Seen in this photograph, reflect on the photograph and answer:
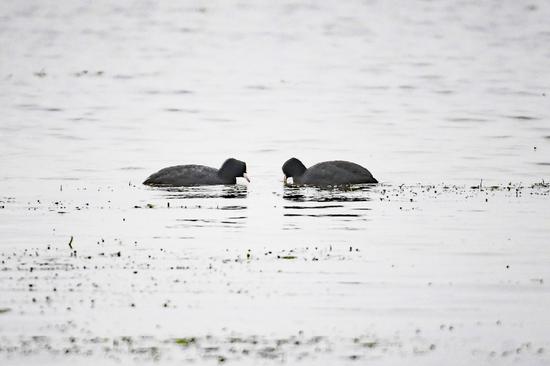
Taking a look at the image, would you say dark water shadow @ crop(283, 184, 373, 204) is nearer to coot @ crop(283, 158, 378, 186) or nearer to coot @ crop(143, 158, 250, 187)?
coot @ crop(283, 158, 378, 186)

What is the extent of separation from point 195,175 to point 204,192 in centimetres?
131

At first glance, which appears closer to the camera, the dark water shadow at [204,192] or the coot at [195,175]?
the dark water shadow at [204,192]

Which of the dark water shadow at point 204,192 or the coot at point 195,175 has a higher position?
the coot at point 195,175

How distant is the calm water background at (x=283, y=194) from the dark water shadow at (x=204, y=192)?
0.16 metres

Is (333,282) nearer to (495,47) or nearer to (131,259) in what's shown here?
(131,259)

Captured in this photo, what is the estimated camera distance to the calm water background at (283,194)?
41.6 ft

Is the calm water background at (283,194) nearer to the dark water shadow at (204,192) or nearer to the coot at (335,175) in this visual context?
the dark water shadow at (204,192)

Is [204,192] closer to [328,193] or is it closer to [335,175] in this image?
[328,193]

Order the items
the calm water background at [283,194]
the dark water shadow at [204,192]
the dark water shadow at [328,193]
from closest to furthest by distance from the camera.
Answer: the calm water background at [283,194] → the dark water shadow at [328,193] → the dark water shadow at [204,192]

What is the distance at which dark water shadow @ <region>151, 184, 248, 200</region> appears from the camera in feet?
78.3

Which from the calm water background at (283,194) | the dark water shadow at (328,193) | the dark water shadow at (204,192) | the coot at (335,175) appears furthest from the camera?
the coot at (335,175)

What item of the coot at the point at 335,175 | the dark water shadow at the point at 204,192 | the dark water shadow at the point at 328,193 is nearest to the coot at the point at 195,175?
the dark water shadow at the point at 204,192

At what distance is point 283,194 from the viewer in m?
24.6

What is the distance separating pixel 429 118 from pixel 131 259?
26.9 metres
